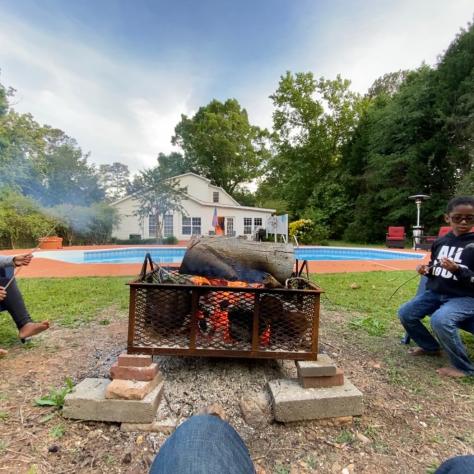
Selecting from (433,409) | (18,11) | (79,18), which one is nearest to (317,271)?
(433,409)

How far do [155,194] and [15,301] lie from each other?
13.9 meters

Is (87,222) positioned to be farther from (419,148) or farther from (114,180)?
(419,148)

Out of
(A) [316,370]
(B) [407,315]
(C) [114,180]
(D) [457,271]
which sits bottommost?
(A) [316,370]

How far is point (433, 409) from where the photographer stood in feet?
5.18

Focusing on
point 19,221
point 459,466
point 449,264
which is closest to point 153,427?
point 459,466

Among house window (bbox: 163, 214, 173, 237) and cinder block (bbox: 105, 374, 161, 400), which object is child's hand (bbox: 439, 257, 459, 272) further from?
house window (bbox: 163, 214, 173, 237)

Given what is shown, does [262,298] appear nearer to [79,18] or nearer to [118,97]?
[79,18]

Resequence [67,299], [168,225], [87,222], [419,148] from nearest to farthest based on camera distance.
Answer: [67,299], [419,148], [87,222], [168,225]

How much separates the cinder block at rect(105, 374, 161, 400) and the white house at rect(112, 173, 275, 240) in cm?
1337

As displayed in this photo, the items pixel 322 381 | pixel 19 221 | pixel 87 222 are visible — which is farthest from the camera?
pixel 87 222

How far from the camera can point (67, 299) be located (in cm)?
369

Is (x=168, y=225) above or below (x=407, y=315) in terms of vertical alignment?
above

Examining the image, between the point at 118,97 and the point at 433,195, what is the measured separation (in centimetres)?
1295

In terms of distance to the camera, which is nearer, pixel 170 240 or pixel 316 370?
pixel 316 370
